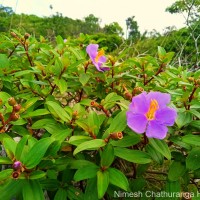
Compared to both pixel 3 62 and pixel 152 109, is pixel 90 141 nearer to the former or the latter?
pixel 152 109

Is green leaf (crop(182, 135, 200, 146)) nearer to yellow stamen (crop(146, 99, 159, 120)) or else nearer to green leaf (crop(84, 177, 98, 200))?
yellow stamen (crop(146, 99, 159, 120))

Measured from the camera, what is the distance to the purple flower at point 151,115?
0.80 metres

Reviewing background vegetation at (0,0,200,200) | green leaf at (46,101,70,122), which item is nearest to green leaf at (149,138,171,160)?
background vegetation at (0,0,200,200)

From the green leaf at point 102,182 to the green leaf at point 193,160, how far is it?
0.21 metres

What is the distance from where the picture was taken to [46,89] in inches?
43.3

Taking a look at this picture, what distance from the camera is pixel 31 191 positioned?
0.71 metres

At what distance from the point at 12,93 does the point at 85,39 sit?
1.86 ft

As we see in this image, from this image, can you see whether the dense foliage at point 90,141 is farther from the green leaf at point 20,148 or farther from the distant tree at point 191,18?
the distant tree at point 191,18

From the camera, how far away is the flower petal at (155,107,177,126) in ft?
2.69

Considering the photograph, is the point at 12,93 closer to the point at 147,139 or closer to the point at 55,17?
the point at 147,139

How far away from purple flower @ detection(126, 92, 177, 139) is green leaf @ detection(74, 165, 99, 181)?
13cm

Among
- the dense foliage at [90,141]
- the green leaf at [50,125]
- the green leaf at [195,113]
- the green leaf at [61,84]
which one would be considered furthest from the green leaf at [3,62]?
the green leaf at [195,113]

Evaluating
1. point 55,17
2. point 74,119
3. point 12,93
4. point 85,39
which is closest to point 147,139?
point 74,119

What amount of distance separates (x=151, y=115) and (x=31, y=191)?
1.13 feet
